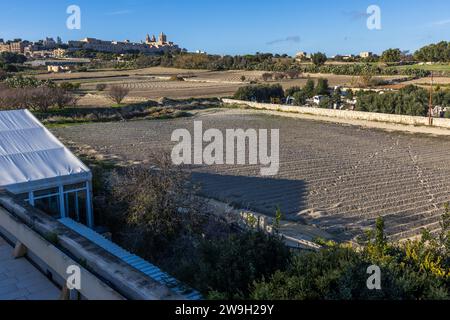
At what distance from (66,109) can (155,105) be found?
814 cm

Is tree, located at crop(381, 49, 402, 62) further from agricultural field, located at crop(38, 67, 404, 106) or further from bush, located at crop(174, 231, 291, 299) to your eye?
bush, located at crop(174, 231, 291, 299)

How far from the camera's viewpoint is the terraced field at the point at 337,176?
13.1m

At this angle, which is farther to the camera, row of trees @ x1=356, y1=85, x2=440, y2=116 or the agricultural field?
the agricultural field

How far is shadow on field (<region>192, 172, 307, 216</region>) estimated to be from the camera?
1402cm

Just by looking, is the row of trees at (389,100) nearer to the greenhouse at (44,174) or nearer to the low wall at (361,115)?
the low wall at (361,115)

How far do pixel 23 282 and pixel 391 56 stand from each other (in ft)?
315

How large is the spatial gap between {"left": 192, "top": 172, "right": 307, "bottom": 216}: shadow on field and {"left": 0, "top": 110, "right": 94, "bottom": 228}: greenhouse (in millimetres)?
4709

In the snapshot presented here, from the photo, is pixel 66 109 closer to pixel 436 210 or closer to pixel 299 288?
pixel 436 210

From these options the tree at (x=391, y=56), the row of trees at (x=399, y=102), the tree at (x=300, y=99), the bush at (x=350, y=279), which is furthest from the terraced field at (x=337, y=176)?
the tree at (x=391, y=56)

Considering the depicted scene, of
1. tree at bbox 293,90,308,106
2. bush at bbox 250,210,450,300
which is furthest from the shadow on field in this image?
tree at bbox 293,90,308,106

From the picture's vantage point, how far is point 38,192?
35.0 ft

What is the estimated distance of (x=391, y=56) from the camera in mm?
92688

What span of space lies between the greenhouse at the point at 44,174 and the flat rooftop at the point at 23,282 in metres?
3.59
